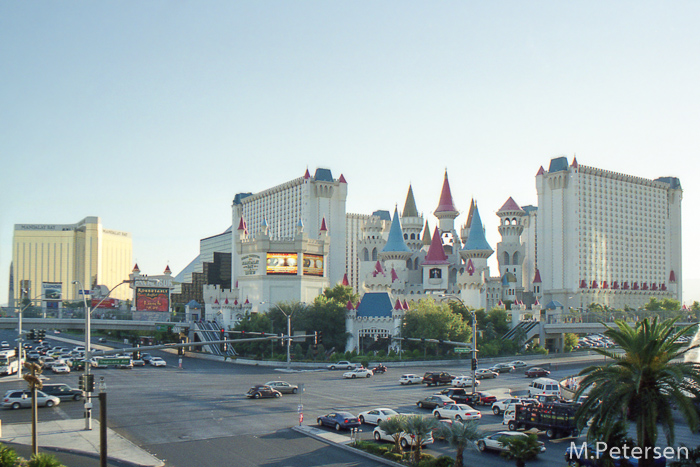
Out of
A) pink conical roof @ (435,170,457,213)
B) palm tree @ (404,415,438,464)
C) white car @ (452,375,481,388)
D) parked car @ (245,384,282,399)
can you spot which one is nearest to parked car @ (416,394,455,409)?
parked car @ (245,384,282,399)

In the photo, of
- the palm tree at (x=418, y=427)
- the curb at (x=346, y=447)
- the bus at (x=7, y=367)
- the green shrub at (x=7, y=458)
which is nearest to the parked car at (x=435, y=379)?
the curb at (x=346, y=447)

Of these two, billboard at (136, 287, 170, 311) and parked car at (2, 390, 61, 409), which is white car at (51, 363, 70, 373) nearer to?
parked car at (2, 390, 61, 409)

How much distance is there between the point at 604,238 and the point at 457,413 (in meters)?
161

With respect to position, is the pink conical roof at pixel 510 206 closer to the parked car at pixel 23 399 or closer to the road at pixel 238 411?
the road at pixel 238 411

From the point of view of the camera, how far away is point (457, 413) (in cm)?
3734

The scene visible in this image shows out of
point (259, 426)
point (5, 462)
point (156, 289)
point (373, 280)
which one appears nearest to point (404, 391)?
point (259, 426)

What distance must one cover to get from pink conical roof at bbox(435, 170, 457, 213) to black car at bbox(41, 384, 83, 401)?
318 feet

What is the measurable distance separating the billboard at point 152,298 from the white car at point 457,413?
256ft

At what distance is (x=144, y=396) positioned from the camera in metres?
48.0

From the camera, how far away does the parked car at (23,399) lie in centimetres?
4144

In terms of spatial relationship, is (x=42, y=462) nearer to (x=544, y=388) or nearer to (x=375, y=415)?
(x=375, y=415)

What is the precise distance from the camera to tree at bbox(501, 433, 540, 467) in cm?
2672

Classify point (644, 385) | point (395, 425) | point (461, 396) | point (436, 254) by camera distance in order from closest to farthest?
point (644, 385) → point (395, 425) → point (461, 396) → point (436, 254)

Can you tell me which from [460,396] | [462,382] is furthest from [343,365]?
[460,396]
